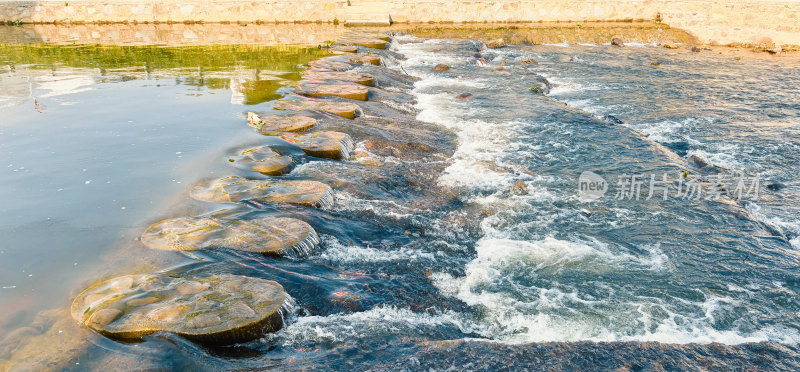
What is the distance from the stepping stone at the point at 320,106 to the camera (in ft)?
34.0

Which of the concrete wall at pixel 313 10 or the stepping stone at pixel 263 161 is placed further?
the concrete wall at pixel 313 10

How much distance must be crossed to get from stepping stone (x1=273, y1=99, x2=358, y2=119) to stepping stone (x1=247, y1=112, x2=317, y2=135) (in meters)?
0.77

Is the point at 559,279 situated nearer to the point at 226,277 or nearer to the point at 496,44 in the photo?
the point at 226,277

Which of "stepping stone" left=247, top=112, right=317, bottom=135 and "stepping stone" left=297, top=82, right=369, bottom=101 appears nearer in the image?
"stepping stone" left=247, top=112, right=317, bottom=135

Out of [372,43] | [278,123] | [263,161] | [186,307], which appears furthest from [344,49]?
[186,307]

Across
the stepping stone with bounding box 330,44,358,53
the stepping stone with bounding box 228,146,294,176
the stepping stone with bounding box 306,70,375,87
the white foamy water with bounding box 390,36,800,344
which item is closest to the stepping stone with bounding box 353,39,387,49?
the stepping stone with bounding box 330,44,358,53

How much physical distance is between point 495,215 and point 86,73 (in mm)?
12588

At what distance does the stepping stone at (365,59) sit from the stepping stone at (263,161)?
8512 millimetres

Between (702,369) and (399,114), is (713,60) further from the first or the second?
(702,369)

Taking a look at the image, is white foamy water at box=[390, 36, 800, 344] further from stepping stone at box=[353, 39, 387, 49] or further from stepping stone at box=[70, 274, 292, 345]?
stepping stone at box=[353, 39, 387, 49]

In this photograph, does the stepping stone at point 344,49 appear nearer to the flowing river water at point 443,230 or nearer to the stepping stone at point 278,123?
the flowing river water at point 443,230

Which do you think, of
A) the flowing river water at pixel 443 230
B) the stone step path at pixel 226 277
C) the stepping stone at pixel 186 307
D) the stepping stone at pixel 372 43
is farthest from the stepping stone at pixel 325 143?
the stepping stone at pixel 372 43

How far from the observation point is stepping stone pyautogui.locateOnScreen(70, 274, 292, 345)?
3910mm

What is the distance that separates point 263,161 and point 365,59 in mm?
9351
